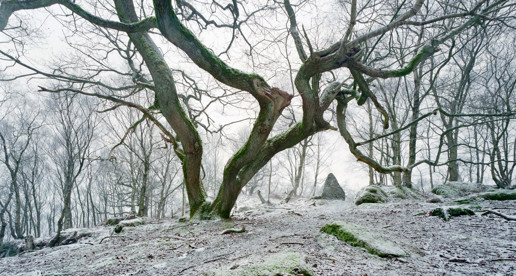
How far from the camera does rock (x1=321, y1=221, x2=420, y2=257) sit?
Result: 6.16ft

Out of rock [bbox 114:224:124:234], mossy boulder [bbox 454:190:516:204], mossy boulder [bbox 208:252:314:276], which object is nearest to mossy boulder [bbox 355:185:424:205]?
mossy boulder [bbox 454:190:516:204]

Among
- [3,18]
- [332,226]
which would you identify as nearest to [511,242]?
[332,226]

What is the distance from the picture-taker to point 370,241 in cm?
206

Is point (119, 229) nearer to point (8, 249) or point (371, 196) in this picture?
point (8, 249)

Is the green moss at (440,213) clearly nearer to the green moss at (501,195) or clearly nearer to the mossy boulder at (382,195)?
the green moss at (501,195)

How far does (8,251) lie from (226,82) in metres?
9.54

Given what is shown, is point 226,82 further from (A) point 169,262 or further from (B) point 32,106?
(B) point 32,106

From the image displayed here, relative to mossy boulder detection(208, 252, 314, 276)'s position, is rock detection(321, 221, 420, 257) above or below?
below

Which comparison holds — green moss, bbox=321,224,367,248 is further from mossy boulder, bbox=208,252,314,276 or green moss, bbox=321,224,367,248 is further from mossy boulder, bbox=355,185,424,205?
mossy boulder, bbox=355,185,424,205

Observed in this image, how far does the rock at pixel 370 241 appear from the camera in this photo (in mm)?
1878

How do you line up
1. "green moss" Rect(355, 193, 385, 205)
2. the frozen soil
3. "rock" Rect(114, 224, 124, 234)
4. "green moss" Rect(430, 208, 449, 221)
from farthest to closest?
"green moss" Rect(355, 193, 385, 205), "rock" Rect(114, 224, 124, 234), "green moss" Rect(430, 208, 449, 221), the frozen soil

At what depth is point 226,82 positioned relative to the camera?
3.90m

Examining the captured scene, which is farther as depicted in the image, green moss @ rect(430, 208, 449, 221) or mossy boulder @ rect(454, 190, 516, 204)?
mossy boulder @ rect(454, 190, 516, 204)


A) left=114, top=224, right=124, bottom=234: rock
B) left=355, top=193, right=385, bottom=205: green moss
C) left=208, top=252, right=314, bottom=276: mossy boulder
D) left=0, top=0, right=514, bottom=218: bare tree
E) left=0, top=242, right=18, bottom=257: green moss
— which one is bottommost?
left=0, top=242, right=18, bottom=257: green moss
